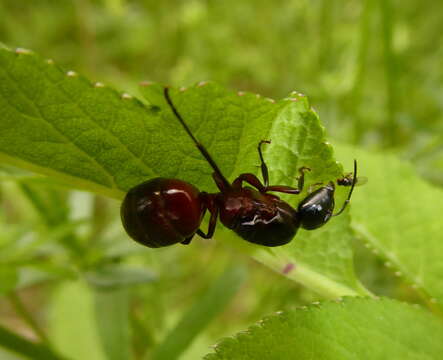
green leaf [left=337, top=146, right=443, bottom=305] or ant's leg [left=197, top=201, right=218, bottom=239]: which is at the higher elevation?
green leaf [left=337, top=146, right=443, bottom=305]

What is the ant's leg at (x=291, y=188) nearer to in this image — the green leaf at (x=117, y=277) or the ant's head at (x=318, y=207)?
the ant's head at (x=318, y=207)

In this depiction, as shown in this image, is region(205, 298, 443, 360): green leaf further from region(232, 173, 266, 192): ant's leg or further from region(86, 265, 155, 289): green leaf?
region(86, 265, 155, 289): green leaf

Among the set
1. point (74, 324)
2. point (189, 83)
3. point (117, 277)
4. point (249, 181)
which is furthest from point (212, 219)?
point (189, 83)

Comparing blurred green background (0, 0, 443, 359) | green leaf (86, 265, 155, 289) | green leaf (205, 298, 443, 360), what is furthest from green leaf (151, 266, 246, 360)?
green leaf (205, 298, 443, 360)

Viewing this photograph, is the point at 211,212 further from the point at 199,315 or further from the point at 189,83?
the point at 189,83

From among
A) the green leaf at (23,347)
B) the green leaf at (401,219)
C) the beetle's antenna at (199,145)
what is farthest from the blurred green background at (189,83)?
the green leaf at (401,219)
